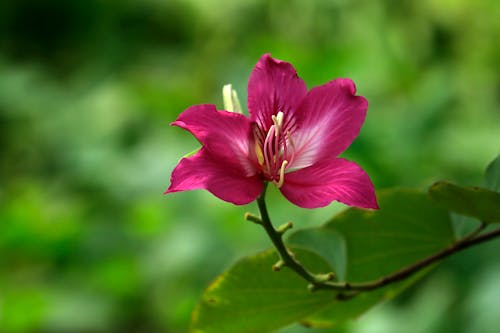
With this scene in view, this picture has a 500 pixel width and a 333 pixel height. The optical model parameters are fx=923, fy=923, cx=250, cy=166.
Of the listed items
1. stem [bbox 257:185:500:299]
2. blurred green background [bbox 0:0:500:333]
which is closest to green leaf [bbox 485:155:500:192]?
stem [bbox 257:185:500:299]

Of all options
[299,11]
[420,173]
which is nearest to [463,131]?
[420,173]

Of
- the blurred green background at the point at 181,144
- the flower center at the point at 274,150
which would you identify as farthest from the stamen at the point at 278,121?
the blurred green background at the point at 181,144

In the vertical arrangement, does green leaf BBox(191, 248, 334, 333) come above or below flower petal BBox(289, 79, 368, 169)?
below

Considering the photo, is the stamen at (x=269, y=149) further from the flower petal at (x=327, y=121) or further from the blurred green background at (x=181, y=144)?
the blurred green background at (x=181, y=144)

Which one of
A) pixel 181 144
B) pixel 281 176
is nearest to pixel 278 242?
pixel 281 176

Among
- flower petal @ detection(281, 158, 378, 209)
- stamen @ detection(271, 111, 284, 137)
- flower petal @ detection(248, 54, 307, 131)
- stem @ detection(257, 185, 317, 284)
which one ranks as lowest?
stem @ detection(257, 185, 317, 284)

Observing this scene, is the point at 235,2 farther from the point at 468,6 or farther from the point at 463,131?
the point at 463,131

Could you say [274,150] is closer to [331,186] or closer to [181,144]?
[331,186]

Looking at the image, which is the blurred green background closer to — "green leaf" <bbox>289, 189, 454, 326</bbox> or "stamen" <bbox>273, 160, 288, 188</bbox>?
"green leaf" <bbox>289, 189, 454, 326</bbox>
